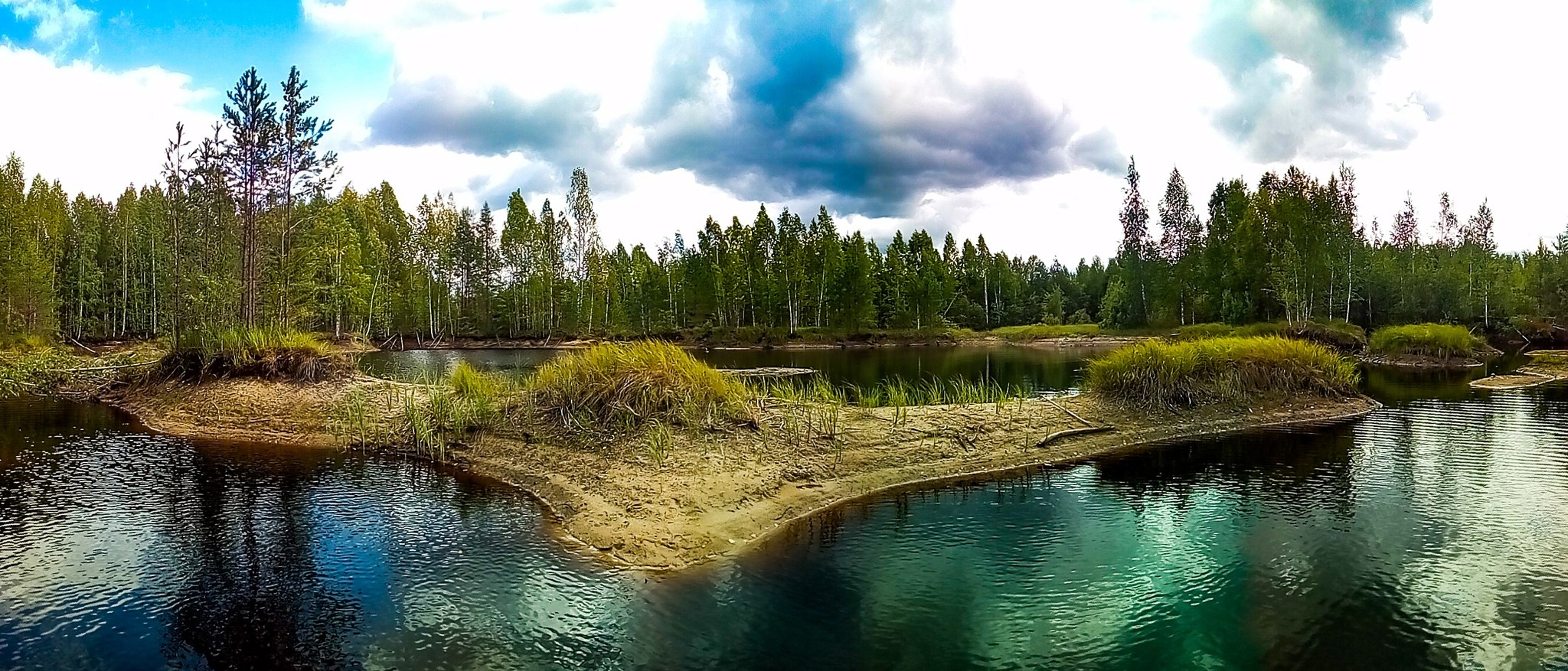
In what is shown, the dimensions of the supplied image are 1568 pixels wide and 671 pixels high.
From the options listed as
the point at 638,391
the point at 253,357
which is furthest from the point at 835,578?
the point at 253,357

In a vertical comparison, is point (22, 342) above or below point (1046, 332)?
above

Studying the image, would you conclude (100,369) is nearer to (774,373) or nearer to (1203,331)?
(774,373)

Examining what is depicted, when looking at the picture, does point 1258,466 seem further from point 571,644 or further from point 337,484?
point 337,484

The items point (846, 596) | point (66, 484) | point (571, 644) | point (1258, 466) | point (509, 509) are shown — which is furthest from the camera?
point (1258, 466)

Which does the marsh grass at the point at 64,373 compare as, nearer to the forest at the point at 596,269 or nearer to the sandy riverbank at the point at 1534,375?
the forest at the point at 596,269

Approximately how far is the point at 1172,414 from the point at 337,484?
21.1 metres

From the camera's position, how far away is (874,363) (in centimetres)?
4938

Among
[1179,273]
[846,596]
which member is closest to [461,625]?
[846,596]

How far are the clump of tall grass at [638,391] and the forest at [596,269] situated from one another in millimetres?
21714

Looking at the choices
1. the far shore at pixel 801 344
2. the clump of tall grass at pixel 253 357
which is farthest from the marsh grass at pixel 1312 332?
the clump of tall grass at pixel 253 357

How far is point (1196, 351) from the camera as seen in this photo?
77.0ft

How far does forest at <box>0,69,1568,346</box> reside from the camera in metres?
35.9

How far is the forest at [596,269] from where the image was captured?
35.9 meters

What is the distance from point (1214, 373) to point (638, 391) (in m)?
18.0
